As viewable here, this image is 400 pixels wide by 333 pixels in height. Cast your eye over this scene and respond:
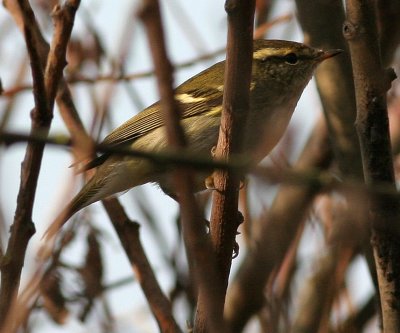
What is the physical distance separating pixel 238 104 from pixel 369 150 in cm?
64

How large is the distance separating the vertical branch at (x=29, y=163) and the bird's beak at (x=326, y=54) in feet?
6.19

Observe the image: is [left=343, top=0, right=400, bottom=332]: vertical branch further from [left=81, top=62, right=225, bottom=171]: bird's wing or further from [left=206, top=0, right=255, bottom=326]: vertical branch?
[left=81, top=62, right=225, bottom=171]: bird's wing

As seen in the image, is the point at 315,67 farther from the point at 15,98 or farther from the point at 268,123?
the point at 15,98

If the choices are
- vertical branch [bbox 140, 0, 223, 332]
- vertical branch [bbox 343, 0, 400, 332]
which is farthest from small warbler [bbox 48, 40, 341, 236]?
vertical branch [bbox 140, 0, 223, 332]

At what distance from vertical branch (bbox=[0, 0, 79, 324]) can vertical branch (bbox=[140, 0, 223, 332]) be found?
44.8 inches

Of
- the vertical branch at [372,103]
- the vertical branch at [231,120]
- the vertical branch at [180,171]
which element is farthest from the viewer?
the vertical branch at [372,103]

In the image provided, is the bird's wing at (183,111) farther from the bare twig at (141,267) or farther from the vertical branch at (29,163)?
the vertical branch at (29,163)

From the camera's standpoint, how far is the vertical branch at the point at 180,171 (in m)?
1.10

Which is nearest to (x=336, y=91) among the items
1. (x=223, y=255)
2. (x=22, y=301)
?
(x=223, y=255)

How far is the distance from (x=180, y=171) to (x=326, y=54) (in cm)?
299

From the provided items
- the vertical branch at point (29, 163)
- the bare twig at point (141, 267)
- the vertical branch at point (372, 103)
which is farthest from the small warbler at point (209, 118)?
the vertical branch at point (29, 163)

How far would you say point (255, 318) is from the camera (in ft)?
14.3

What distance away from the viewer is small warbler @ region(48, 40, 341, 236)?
3848mm

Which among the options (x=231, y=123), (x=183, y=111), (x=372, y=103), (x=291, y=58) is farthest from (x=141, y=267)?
(x=291, y=58)
